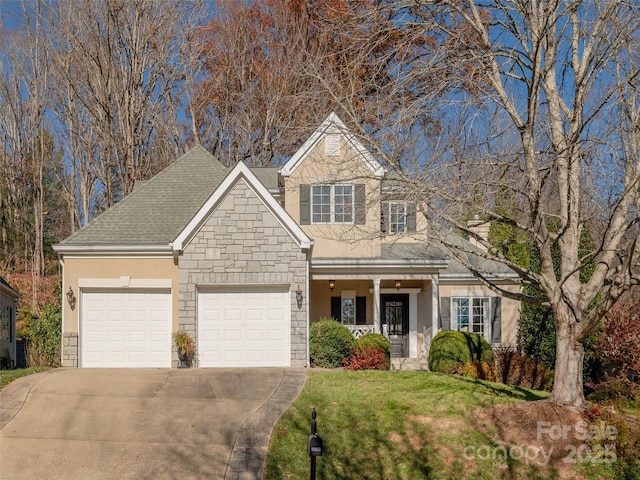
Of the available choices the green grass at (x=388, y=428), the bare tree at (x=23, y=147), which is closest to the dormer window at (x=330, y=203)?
the green grass at (x=388, y=428)

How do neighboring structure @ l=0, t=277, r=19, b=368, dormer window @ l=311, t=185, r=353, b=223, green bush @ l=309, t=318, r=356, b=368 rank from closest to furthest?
green bush @ l=309, t=318, r=356, b=368, dormer window @ l=311, t=185, r=353, b=223, neighboring structure @ l=0, t=277, r=19, b=368

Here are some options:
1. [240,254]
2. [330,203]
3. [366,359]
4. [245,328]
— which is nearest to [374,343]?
[366,359]

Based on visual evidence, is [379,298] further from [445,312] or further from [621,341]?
[621,341]

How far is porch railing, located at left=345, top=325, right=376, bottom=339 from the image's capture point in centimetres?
1977

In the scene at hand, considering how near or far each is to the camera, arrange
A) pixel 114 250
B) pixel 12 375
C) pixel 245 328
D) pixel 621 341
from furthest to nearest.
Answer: pixel 114 250
pixel 245 328
pixel 621 341
pixel 12 375

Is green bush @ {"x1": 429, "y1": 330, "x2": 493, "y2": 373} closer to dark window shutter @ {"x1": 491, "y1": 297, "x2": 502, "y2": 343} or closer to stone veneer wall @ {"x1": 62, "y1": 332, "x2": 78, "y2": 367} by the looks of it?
dark window shutter @ {"x1": 491, "y1": 297, "x2": 502, "y2": 343}

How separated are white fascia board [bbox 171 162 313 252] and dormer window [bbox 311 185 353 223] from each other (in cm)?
333

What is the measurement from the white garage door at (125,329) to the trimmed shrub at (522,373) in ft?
26.3

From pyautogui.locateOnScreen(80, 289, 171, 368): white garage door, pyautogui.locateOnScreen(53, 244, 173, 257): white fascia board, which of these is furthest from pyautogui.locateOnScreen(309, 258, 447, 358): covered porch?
pyautogui.locateOnScreen(80, 289, 171, 368): white garage door

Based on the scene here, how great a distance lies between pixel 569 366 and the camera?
12.1 meters

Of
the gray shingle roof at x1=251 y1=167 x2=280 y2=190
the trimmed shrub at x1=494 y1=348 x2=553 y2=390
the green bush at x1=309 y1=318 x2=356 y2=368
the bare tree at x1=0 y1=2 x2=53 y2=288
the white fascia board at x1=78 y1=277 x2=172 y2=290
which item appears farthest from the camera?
the bare tree at x1=0 y1=2 x2=53 y2=288

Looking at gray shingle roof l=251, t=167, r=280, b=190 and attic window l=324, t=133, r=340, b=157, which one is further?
gray shingle roof l=251, t=167, r=280, b=190

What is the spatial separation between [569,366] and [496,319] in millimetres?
9295

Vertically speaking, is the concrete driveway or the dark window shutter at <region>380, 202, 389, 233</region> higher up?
the dark window shutter at <region>380, 202, 389, 233</region>
